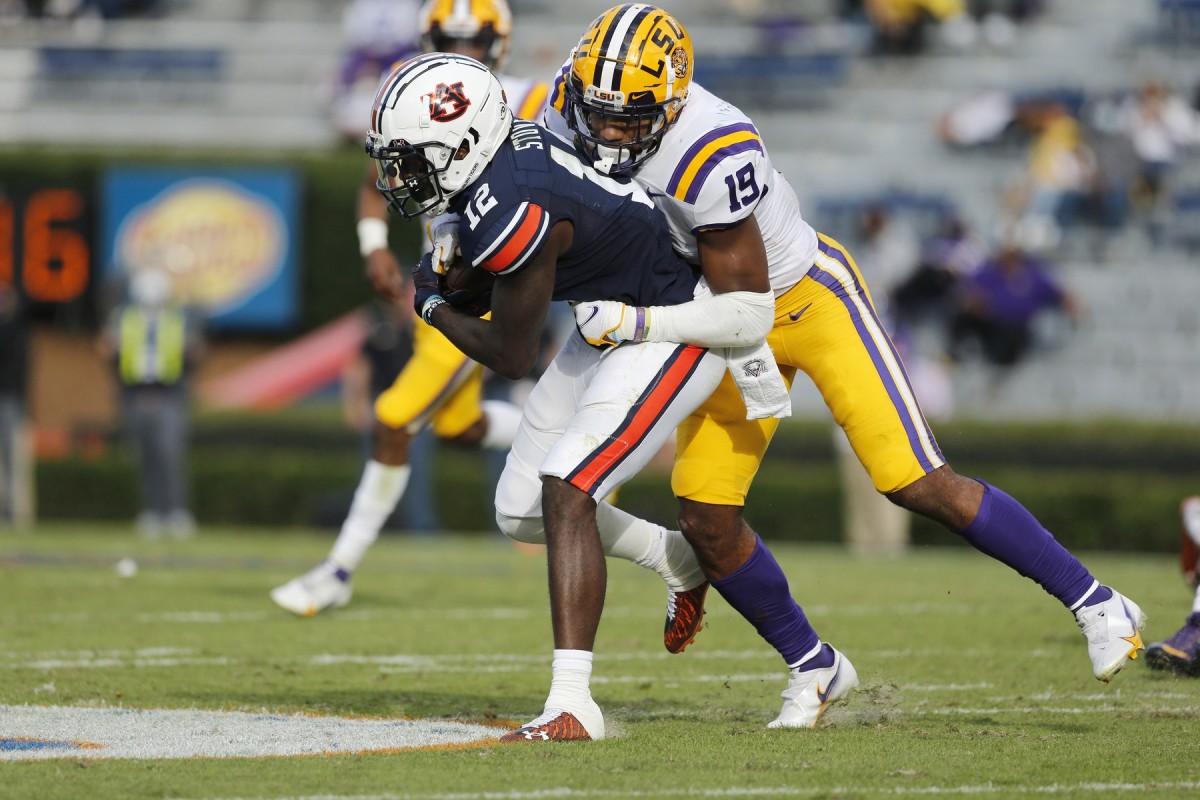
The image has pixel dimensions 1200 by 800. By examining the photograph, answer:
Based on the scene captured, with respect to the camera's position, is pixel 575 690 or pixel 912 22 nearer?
pixel 575 690

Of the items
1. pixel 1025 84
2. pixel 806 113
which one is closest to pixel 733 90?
pixel 806 113

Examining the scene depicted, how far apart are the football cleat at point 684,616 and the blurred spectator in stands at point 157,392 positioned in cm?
889

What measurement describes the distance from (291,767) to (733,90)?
Result: 1532cm

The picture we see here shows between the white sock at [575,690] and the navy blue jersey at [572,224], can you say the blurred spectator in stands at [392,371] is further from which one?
the white sock at [575,690]

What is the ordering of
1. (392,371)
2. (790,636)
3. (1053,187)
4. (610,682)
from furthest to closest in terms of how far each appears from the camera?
(1053,187), (392,371), (610,682), (790,636)

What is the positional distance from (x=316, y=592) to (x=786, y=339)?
3.09 meters

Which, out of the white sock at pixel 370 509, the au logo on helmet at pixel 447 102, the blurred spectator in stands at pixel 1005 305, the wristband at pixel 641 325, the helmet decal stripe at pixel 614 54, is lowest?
the blurred spectator in stands at pixel 1005 305

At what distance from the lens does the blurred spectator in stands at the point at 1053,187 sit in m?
16.3

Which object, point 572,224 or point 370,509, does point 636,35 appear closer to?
point 572,224

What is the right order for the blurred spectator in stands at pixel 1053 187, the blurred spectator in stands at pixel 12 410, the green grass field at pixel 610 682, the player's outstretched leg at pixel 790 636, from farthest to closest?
the blurred spectator in stands at pixel 1053 187
the blurred spectator in stands at pixel 12 410
the player's outstretched leg at pixel 790 636
the green grass field at pixel 610 682

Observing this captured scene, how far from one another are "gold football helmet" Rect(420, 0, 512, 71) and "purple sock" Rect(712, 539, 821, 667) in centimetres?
288

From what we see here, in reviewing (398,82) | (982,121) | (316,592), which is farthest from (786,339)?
(982,121)

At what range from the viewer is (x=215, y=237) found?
18734mm

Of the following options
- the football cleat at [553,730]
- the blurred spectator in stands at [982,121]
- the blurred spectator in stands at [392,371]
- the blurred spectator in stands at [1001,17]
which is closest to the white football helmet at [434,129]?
the football cleat at [553,730]
